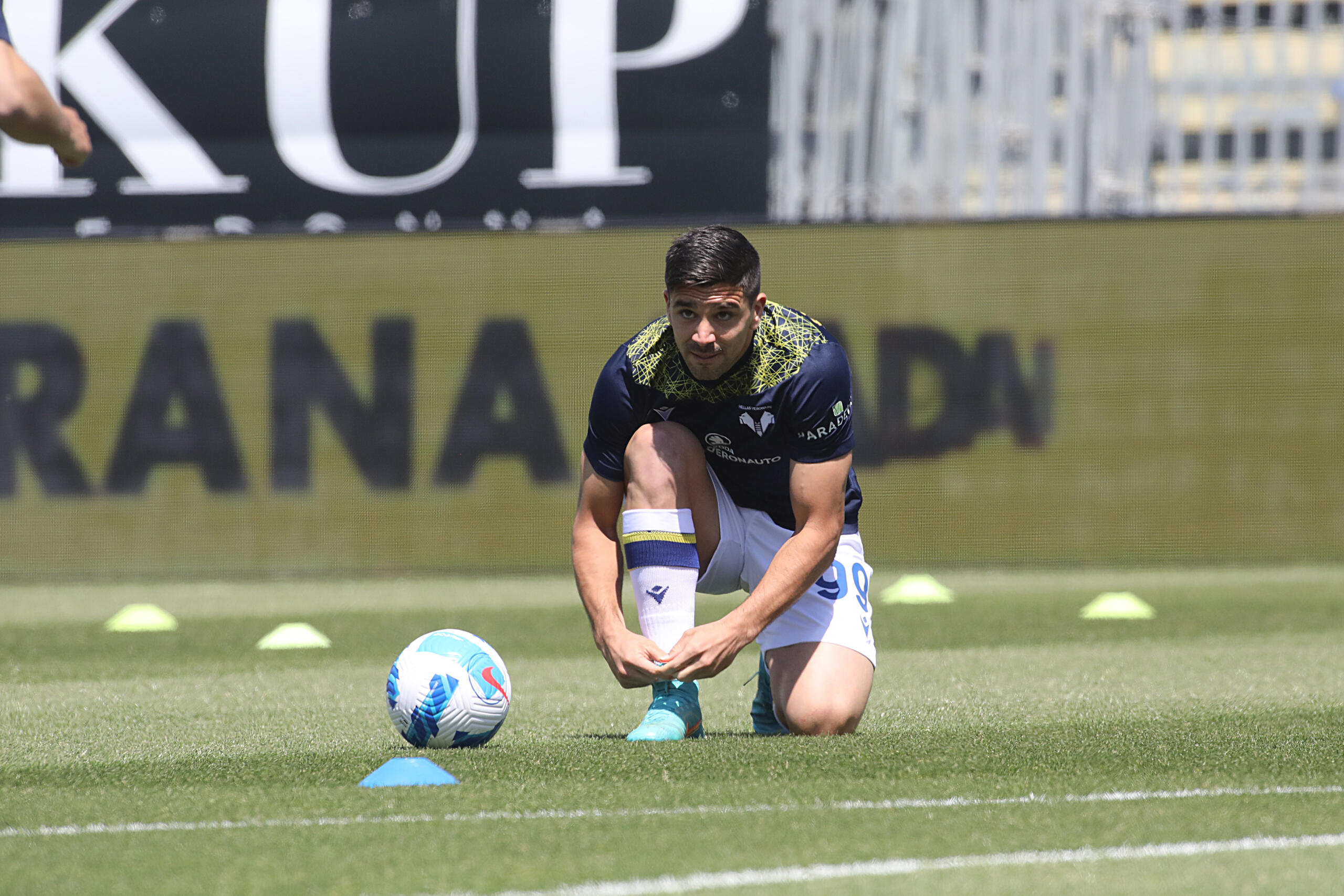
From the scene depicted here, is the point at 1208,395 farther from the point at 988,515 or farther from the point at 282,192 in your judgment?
the point at 282,192

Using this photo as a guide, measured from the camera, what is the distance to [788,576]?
4414 millimetres

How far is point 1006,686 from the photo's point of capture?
608 centimetres

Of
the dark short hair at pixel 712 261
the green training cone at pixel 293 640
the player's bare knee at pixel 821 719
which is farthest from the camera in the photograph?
the green training cone at pixel 293 640

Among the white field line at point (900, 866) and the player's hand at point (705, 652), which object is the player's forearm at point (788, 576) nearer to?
the player's hand at point (705, 652)

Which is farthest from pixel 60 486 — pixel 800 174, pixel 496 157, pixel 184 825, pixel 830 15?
pixel 184 825

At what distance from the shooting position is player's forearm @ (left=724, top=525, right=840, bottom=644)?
14.4 feet

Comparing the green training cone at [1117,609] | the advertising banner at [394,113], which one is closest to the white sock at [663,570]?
the green training cone at [1117,609]

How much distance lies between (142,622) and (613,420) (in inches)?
224

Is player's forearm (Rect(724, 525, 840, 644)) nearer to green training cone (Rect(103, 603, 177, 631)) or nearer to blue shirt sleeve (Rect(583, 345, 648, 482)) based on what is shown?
blue shirt sleeve (Rect(583, 345, 648, 482))

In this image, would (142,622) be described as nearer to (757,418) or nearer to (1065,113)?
(757,418)

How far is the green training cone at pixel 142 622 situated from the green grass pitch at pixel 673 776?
1311 millimetres

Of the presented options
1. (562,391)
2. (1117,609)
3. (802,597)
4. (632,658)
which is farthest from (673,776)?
(562,391)

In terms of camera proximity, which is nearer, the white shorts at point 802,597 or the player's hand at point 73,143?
the player's hand at point 73,143

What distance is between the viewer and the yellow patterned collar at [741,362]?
451cm
